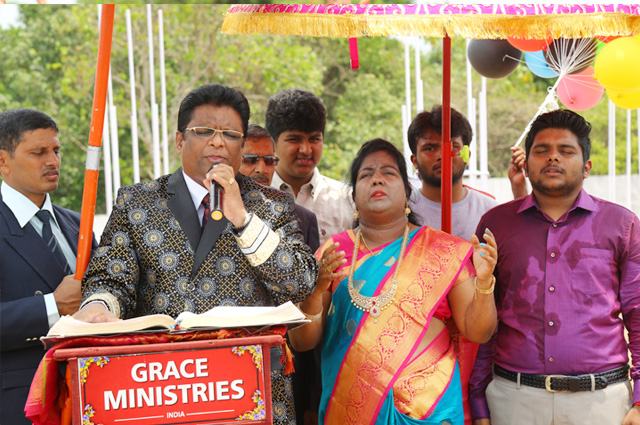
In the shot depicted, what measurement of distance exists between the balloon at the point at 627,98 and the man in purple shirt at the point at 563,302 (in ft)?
3.38

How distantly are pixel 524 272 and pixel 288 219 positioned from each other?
119cm

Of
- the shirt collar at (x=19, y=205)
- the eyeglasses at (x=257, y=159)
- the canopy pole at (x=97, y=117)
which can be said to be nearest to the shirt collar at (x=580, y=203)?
the eyeglasses at (x=257, y=159)

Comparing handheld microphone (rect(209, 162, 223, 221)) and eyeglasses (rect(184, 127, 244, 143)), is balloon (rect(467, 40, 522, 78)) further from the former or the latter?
handheld microphone (rect(209, 162, 223, 221))

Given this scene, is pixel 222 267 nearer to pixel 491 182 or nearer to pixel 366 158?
pixel 366 158

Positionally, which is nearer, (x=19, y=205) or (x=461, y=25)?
(x=461, y=25)

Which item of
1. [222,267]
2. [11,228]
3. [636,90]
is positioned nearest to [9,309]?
[11,228]

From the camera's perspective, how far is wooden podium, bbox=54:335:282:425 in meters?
2.10

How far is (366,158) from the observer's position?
3.29 m

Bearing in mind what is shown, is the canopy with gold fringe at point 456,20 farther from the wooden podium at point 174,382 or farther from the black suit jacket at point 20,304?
the black suit jacket at point 20,304

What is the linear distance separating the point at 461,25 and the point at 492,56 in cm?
190

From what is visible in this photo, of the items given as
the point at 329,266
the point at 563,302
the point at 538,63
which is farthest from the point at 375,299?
the point at 538,63

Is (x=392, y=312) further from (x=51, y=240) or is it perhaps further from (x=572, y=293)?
(x=51, y=240)

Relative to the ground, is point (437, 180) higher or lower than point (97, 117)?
lower

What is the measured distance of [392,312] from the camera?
10.2ft
